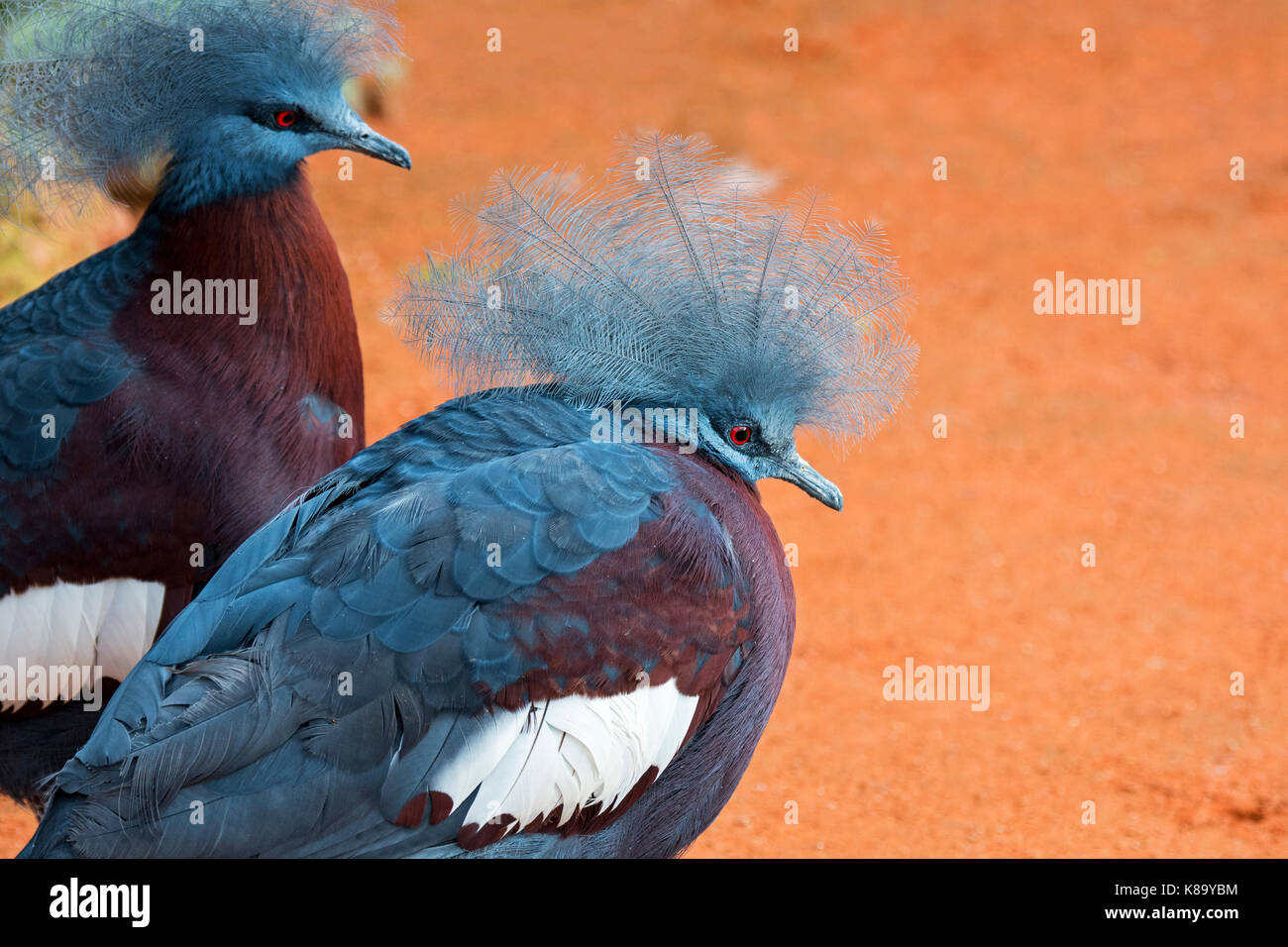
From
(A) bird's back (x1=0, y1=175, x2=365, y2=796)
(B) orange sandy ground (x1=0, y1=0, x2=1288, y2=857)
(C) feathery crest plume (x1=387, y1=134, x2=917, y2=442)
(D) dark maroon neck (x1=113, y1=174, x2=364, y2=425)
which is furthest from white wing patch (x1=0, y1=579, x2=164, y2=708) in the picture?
(B) orange sandy ground (x1=0, y1=0, x2=1288, y2=857)

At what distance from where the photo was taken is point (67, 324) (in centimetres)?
335

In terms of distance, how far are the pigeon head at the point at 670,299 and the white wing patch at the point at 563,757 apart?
661mm

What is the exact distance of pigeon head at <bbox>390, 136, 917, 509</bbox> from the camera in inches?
113

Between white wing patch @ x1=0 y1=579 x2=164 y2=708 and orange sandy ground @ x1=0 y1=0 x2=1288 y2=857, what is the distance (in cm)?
116

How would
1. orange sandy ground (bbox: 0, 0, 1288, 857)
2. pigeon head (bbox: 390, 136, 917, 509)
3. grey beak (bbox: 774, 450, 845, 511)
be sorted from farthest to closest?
orange sandy ground (bbox: 0, 0, 1288, 857) → grey beak (bbox: 774, 450, 845, 511) → pigeon head (bbox: 390, 136, 917, 509)

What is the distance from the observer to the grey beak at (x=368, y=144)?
3.33 meters

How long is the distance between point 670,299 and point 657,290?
36 millimetres

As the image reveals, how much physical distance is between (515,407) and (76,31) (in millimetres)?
1543

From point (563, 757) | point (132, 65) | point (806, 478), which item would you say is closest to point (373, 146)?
point (132, 65)

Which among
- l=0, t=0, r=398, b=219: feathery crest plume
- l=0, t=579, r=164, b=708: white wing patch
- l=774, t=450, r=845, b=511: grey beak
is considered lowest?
l=0, t=579, r=164, b=708: white wing patch

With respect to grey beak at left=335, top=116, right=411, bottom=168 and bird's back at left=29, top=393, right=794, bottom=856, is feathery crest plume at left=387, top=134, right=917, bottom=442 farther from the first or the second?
grey beak at left=335, top=116, right=411, bottom=168

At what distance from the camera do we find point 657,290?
2.89m

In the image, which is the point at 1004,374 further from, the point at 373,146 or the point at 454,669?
the point at 454,669
